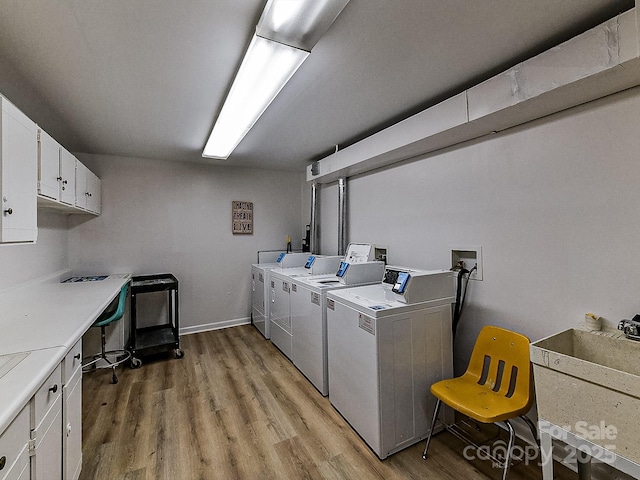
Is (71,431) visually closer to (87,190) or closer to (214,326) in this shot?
(87,190)

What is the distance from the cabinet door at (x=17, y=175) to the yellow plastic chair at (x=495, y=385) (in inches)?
100

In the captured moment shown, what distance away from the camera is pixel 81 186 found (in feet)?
9.04

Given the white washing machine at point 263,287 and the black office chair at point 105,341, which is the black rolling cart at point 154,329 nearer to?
the black office chair at point 105,341

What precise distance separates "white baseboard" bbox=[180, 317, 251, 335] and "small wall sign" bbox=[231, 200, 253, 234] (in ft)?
4.48

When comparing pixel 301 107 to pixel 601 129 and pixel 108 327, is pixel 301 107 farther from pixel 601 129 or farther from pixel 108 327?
pixel 108 327

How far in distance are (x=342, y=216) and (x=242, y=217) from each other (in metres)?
1.70

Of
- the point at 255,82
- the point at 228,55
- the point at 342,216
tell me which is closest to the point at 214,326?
the point at 342,216

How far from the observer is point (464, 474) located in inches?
67.4

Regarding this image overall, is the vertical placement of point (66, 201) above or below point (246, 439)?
above

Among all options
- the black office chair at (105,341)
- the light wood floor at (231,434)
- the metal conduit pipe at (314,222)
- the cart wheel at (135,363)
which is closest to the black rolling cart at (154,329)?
the cart wheel at (135,363)

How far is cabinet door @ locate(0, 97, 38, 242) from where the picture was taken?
140 centimetres

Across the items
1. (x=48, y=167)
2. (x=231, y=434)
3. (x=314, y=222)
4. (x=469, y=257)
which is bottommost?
(x=231, y=434)

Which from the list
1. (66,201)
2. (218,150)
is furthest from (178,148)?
(66,201)

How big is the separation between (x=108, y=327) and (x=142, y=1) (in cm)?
319
